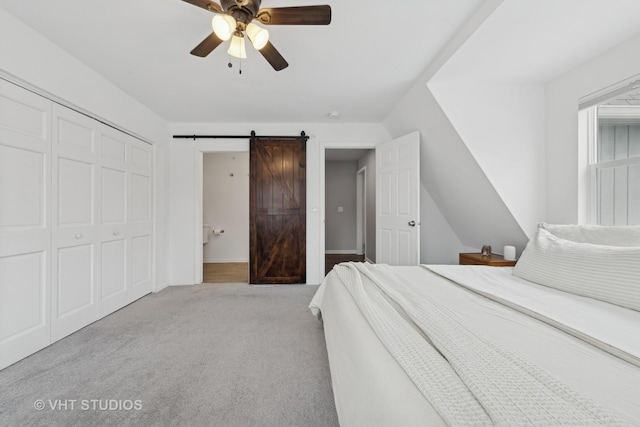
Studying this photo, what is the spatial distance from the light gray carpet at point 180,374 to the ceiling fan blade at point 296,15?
7.07 feet

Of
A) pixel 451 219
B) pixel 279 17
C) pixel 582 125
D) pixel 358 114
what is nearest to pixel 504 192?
pixel 582 125

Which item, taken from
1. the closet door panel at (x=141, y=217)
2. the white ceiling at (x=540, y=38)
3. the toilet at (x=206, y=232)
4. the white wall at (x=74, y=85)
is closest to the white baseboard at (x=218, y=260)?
the toilet at (x=206, y=232)

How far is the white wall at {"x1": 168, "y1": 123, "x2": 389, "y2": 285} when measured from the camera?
374 centimetres

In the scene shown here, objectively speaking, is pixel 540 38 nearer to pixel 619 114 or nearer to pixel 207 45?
pixel 619 114

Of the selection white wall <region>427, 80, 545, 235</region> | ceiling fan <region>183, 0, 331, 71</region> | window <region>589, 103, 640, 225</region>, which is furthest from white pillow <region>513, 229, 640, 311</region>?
ceiling fan <region>183, 0, 331, 71</region>

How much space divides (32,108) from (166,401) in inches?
91.0

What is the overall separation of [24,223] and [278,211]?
243cm

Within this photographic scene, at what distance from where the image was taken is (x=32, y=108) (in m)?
1.90

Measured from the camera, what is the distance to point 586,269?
4.28 feet

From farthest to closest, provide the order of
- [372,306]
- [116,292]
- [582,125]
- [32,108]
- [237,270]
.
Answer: [237,270], [116,292], [582,125], [32,108], [372,306]

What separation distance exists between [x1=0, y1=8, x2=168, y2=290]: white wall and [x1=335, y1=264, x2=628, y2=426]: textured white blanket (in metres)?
2.85

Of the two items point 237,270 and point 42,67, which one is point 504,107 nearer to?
point 42,67

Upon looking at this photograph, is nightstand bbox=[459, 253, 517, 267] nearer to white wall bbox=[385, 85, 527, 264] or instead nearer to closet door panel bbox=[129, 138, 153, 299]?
white wall bbox=[385, 85, 527, 264]

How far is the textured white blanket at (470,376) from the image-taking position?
522mm
